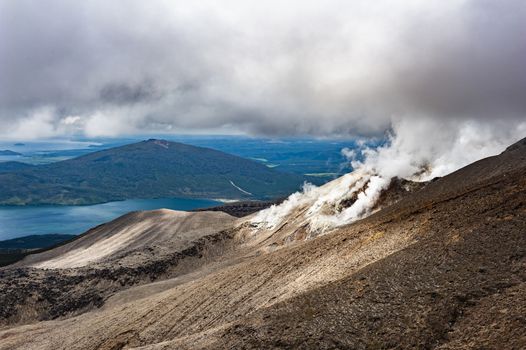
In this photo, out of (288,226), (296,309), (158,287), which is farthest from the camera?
(288,226)

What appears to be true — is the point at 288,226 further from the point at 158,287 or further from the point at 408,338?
the point at 408,338

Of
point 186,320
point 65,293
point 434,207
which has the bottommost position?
point 65,293

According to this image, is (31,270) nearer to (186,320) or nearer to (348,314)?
(186,320)

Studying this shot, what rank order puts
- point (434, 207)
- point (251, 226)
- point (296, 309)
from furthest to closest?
1. point (251, 226)
2. point (434, 207)
3. point (296, 309)

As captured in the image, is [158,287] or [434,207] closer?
[434,207]

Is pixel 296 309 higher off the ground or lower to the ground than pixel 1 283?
higher

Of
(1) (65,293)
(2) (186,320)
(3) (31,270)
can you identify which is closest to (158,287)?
(1) (65,293)
